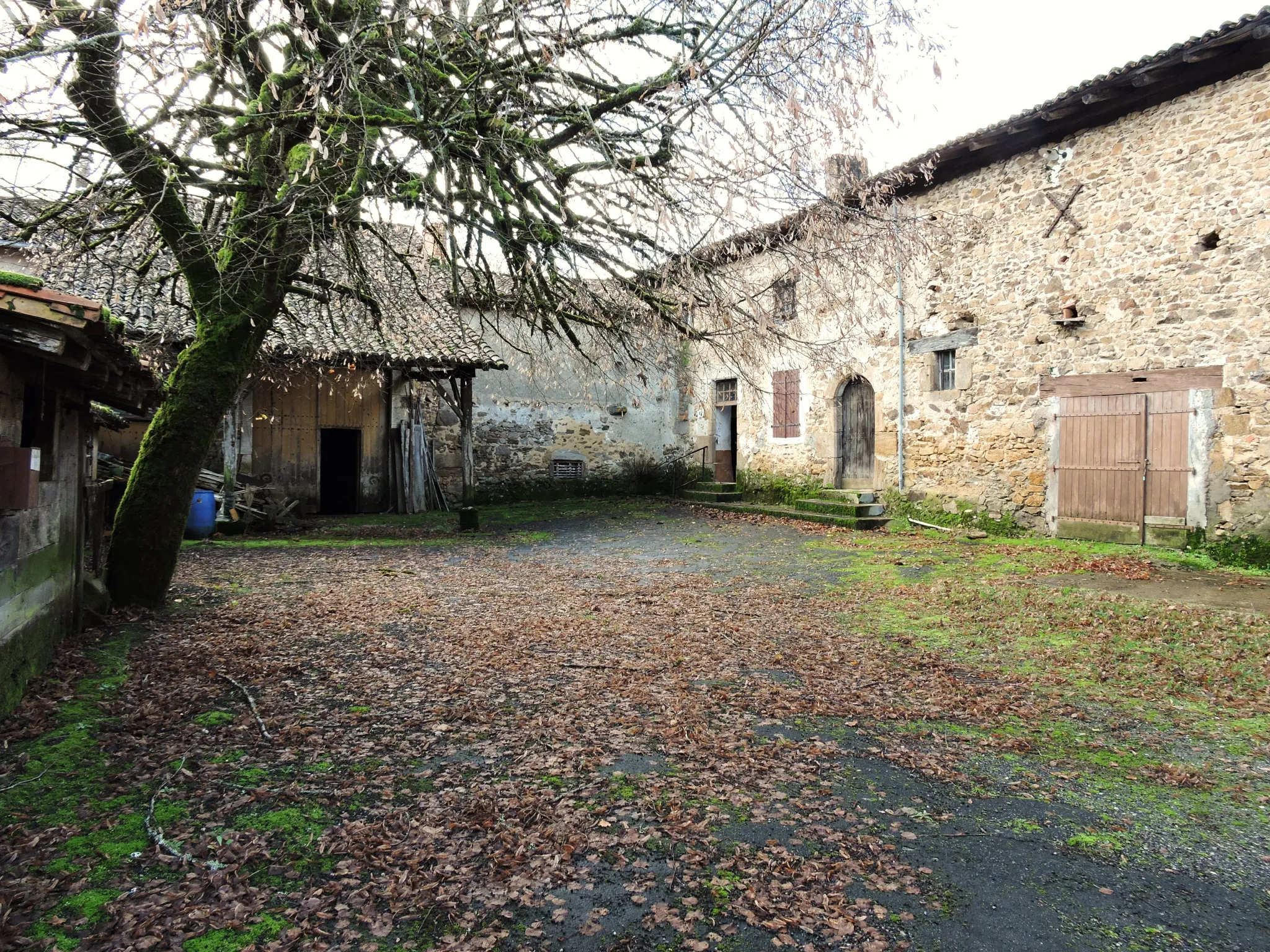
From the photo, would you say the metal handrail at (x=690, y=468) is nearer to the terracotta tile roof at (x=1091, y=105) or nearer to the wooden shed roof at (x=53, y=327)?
the terracotta tile roof at (x=1091, y=105)

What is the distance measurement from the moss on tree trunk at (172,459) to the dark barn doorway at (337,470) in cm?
949

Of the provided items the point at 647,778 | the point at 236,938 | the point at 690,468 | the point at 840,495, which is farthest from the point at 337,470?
the point at 236,938

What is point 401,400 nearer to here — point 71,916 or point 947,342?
point 947,342

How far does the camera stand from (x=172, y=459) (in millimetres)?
5895

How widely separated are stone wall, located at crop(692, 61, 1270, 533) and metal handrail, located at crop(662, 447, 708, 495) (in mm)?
5384

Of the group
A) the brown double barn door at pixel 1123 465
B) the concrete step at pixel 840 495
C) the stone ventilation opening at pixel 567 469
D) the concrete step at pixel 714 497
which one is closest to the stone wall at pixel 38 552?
the brown double barn door at pixel 1123 465

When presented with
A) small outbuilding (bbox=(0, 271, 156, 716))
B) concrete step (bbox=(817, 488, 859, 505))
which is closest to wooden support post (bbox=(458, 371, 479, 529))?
concrete step (bbox=(817, 488, 859, 505))

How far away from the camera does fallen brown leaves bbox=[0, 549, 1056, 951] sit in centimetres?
238

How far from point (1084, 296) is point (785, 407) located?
20.0 ft

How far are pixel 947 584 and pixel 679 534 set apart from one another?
4.92 metres

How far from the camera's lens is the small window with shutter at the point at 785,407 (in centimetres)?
1491

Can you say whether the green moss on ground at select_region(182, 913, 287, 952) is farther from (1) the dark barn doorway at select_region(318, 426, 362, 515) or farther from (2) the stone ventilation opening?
(2) the stone ventilation opening

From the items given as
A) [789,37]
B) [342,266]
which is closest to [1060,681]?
[789,37]

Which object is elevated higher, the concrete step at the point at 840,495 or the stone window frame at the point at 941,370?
the stone window frame at the point at 941,370
